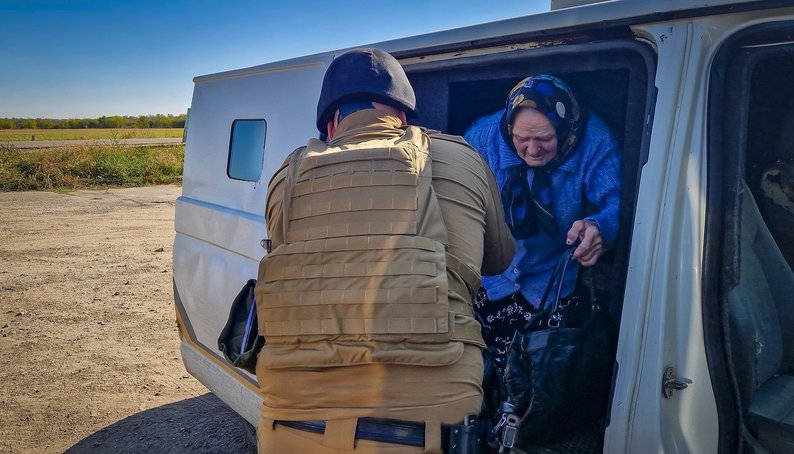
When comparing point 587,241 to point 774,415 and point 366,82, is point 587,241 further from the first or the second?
point 366,82

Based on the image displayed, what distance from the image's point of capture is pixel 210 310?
308cm

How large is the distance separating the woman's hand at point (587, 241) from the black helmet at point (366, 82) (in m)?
0.66

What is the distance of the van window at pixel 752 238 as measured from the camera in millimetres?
1414

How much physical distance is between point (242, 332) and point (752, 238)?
Result: 1.55 metres

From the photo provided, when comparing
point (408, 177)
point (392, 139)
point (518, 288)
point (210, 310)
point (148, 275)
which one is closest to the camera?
point (408, 177)

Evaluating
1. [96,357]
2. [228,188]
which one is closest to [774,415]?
[228,188]

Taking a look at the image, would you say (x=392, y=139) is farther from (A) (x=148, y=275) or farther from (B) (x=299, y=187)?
(A) (x=148, y=275)

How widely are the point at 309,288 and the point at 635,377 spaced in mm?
842

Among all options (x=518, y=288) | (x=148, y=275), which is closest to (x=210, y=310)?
(x=518, y=288)

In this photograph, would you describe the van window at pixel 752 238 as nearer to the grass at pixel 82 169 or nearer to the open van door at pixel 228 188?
the open van door at pixel 228 188

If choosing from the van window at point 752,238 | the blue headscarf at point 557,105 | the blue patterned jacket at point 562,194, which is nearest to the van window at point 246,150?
the blue patterned jacket at point 562,194

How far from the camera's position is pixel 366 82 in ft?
5.66

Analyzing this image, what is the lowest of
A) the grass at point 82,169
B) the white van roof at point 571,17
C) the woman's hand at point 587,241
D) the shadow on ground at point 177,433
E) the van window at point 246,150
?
the shadow on ground at point 177,433

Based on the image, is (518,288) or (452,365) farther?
(518,288)
